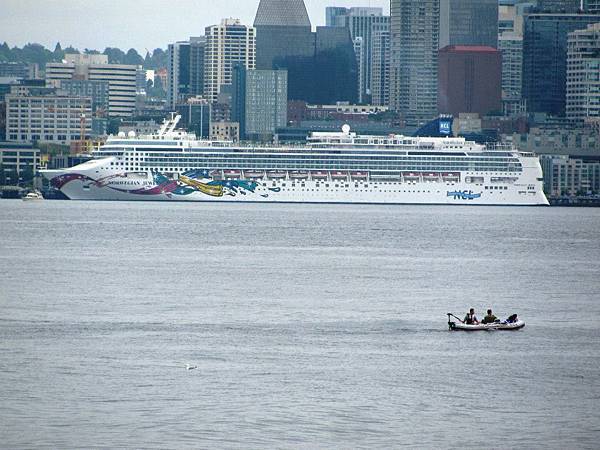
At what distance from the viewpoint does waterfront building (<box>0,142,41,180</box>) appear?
183 meters

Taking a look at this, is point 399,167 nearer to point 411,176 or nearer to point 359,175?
point 411,176

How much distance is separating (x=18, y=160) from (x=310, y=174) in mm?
53269

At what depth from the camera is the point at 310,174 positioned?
14075 centimetres

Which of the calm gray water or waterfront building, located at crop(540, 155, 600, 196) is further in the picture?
waterfront building, located at crop(540, 155, 600, 196)

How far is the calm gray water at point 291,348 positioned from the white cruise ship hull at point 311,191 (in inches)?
2291

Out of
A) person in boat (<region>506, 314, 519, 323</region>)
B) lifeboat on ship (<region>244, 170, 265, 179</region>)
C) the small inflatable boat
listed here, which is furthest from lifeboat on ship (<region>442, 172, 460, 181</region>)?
the small inflatable boat

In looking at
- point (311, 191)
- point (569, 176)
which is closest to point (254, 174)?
point (311, 191)

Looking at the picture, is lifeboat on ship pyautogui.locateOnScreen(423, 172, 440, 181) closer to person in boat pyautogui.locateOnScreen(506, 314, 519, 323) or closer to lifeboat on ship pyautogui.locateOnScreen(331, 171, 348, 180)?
lifeboat on ship pyautogui.locateOnScreen(331, 171, 348, 180)

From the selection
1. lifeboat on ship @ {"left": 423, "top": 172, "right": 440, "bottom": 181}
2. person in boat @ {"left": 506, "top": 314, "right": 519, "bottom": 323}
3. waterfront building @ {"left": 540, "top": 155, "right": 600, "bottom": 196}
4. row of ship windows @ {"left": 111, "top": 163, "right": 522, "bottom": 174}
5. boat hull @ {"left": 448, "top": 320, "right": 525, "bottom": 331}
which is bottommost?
waterfront building @ {"left": 540, "top": 155, "right": 600, "bottom": 196}

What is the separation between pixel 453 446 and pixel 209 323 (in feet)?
50.9

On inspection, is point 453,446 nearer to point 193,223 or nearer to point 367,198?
point 193,223

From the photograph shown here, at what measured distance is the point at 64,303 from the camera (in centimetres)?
5197

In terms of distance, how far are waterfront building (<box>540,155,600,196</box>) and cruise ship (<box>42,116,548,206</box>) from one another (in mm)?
36413

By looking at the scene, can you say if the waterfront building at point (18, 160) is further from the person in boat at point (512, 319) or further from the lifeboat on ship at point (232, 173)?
the person in boat at point (512, 319)
